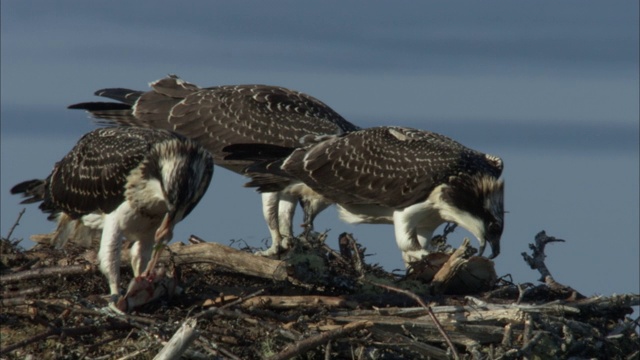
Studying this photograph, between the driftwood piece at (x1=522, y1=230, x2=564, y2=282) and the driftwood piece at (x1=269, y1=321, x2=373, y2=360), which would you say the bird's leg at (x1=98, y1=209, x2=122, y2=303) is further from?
the driftwood piece at (x1=522, y1=230, x2=564, y2=282)

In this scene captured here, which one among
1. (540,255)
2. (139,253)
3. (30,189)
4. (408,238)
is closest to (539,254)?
(540,255)

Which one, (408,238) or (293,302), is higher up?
(408,238)

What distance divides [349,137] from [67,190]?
3.02 meters

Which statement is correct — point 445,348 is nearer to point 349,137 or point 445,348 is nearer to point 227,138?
point 349,137

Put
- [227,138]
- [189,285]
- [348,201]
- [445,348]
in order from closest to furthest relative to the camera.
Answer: [445,348]
[189,285]
[348,201]
[227,138]

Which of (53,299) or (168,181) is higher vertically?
(168,181)

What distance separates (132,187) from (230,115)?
12.1 feet

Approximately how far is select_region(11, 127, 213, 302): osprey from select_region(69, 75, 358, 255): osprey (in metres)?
2.28

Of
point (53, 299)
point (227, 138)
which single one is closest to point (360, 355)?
point (53, 299)

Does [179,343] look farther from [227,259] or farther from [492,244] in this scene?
[492,244]

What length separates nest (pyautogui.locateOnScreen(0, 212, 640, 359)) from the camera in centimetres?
986

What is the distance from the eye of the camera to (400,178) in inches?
A: 492

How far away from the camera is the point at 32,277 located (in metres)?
10.8

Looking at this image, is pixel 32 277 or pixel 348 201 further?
pixel 348 201
